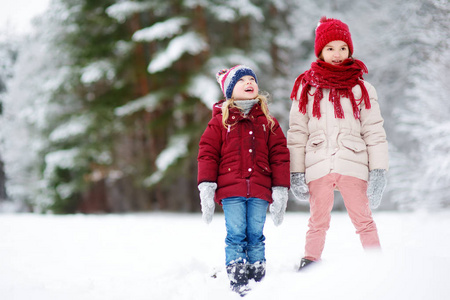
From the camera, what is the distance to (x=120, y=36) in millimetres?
9852

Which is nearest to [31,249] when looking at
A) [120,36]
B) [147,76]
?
[147,76]

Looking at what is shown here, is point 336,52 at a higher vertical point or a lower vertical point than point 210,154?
higher

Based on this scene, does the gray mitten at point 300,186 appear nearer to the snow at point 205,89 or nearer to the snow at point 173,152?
the snow at point 205,89

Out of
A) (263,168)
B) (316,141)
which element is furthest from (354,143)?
(263,168)

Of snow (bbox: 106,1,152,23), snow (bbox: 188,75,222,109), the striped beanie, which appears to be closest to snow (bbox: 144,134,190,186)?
snow (bbox: 188,75,222,109)

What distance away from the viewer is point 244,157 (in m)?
2.76

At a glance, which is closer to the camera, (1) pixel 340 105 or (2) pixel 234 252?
(2) pixel 234 252

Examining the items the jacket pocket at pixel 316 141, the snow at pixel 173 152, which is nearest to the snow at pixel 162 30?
the snow at pixel 173 152

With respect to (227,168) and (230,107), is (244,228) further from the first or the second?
(230,107)

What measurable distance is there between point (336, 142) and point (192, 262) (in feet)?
5.83

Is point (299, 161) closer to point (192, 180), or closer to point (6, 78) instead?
point (192, 180)

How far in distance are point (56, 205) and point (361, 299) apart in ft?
35.4

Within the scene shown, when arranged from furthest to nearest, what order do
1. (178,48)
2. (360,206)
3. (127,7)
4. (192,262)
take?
(127,7) < (178,48) < (192,262) < (360,206)

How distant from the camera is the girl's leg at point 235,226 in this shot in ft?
9.00
